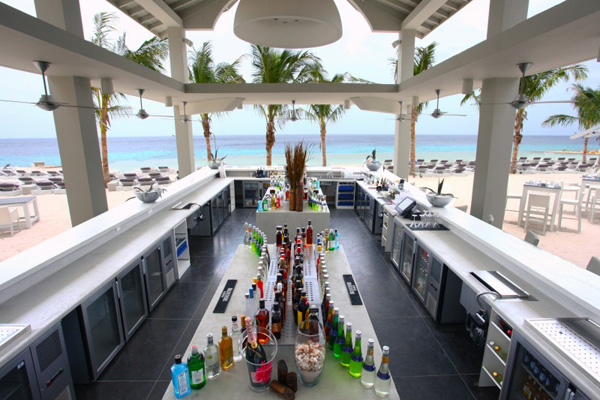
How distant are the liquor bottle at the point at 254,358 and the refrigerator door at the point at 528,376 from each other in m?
1.87

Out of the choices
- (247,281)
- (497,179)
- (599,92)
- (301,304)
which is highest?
(599,92)

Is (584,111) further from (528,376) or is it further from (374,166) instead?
(528,376)

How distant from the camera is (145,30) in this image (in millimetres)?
7570

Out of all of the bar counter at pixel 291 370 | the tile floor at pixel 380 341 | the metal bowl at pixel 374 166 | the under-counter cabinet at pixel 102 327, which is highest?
the metal bowl at pixel 374 166

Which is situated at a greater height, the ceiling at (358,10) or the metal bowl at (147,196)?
the ceiling at (358,10)

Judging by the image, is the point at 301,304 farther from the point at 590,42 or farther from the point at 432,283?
the point at 590,42

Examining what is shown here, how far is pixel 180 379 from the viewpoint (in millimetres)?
1794

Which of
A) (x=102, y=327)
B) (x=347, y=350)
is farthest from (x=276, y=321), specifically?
(x=102, y=327)

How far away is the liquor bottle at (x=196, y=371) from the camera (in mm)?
1857

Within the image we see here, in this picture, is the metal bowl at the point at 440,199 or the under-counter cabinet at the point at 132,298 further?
the metal bowl at the point at 440,199

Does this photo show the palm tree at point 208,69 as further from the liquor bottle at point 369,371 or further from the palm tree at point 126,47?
the liquor bottle at point 369,371

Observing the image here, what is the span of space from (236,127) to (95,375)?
52422 millimetres

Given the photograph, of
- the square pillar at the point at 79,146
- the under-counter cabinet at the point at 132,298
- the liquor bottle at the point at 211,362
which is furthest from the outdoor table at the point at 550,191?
the square pillar at the point at 79,146

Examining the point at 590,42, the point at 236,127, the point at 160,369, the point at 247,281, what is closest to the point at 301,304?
the point at 247,281
